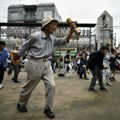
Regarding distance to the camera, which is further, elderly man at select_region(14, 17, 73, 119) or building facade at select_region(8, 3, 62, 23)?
building facade at select_region(8, 3, 62, 23)

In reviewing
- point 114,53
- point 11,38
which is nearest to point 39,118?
point 114,53

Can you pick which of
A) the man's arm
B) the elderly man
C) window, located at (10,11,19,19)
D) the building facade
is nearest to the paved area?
the elderly man

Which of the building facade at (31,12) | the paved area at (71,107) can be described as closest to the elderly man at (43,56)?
the paved area at (71,107)

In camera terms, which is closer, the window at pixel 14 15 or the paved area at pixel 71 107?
the paved area at pixel 71 107

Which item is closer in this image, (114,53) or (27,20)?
(114,53)

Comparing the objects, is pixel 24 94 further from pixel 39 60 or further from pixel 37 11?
pixel 37 11

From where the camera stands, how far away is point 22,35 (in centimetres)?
3975

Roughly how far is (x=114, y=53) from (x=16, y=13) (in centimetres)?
5244

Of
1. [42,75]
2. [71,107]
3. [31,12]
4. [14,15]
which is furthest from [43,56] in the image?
[14,15]

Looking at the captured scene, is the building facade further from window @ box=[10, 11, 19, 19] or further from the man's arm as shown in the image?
the man's arm

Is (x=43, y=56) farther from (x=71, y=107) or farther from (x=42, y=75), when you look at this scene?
(x=71, y=107)

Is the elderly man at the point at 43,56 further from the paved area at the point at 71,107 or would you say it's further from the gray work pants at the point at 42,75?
the paved area at the point at 71,107

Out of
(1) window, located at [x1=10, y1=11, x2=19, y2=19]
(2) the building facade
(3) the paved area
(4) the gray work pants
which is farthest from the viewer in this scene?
(1) window, located at [x1=10, y1=11, x2=19, y2=19]

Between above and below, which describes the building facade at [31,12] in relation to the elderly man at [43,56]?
above
